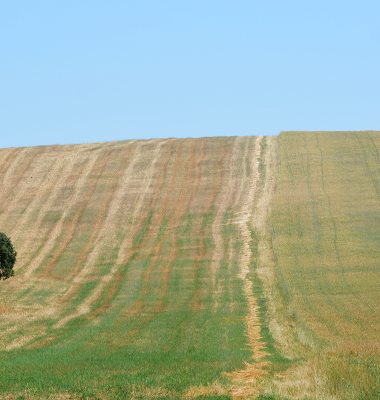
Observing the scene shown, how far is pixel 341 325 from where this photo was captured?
22.5 meters

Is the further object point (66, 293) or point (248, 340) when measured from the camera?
point (66, 293)

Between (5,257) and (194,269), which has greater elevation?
(194,269)

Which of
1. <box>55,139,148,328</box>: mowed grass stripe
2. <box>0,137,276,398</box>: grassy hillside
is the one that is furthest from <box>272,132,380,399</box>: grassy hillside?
<box>55,139,148,328</box>: mowed grass stripe

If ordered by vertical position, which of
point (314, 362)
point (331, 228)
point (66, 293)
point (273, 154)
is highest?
point (273, 154)

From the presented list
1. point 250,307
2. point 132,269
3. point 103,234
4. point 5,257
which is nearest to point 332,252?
point 250,307

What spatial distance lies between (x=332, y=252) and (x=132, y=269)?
1394 cm

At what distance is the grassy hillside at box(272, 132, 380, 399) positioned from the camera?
15.8 m

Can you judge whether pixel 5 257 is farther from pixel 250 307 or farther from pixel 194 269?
pixel 250 307

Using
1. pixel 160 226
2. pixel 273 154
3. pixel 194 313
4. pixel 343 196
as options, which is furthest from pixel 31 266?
pixel 273 154

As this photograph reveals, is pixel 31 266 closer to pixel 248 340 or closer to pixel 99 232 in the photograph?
pixel 99 232

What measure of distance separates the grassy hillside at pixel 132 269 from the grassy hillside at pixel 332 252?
226 cm

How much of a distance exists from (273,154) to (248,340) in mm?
40435

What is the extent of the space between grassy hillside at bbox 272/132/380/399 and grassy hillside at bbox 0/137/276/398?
7.41 ft

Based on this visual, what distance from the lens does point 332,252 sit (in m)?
35.9
